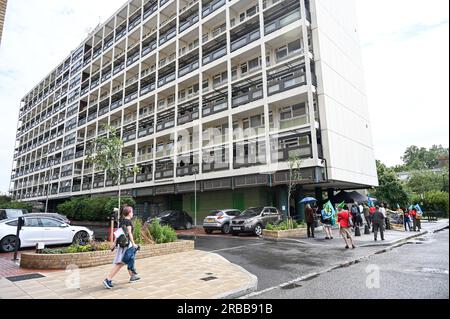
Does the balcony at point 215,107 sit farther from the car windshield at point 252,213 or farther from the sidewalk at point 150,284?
the sidewalk at point 150,284

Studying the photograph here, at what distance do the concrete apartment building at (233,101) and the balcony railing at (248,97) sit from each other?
9 centimetres

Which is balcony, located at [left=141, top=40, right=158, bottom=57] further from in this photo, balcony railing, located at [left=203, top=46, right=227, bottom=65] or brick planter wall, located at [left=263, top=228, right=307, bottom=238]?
brick planter wall, located at [left=263, top=228, right=307, bottom=238]

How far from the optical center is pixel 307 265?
8.42m

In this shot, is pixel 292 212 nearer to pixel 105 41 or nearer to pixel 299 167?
pixel 299 167

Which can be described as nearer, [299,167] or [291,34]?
[299,167]

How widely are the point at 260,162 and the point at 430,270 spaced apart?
15260mm

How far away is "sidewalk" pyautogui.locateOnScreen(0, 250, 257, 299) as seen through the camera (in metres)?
5.51

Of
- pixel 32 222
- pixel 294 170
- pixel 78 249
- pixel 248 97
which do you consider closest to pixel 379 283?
pixel 78 249

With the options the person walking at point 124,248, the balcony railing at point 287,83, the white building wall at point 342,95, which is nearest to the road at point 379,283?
the person walking at point 124,248

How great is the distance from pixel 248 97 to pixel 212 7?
11722mm

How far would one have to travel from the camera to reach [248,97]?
2392cm

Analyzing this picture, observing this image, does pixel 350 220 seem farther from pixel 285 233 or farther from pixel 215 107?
pixel 215 107
